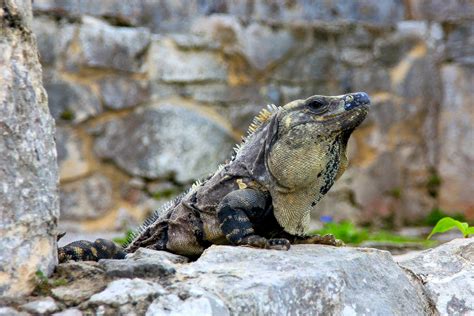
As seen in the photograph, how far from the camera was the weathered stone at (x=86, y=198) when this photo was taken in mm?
7121

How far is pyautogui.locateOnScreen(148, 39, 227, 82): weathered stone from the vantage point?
24.3 feet

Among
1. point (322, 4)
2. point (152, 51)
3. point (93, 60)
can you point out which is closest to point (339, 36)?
point (322, 4)

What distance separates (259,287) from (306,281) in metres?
0.21

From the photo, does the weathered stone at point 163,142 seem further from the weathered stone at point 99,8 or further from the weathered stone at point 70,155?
the weathered stone at point 99,8

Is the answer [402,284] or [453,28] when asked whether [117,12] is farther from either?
[402,284]

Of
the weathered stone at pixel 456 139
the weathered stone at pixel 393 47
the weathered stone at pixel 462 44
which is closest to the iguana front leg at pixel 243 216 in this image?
the weathered stone at pixel 393 47

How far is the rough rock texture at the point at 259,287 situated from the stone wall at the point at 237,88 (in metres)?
4.02

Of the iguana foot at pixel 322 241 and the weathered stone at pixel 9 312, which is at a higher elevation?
the weathered stone at pixel 9 312

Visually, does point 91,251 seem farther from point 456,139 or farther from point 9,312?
point 456,139

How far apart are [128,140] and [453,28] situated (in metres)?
3.75

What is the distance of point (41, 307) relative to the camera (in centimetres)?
239

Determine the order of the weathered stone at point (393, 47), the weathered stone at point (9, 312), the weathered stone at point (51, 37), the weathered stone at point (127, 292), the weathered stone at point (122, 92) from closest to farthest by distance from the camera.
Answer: the weathered stone at point (9, 312) < the weathered stone at point (127, 292) < the weathered stone at point (51, 37) < the weathered stone at point (122, 92) < the weathered stone at point (393, 47)

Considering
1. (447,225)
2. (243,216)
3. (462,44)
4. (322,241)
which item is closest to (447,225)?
(447,225)

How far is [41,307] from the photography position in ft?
7.86
